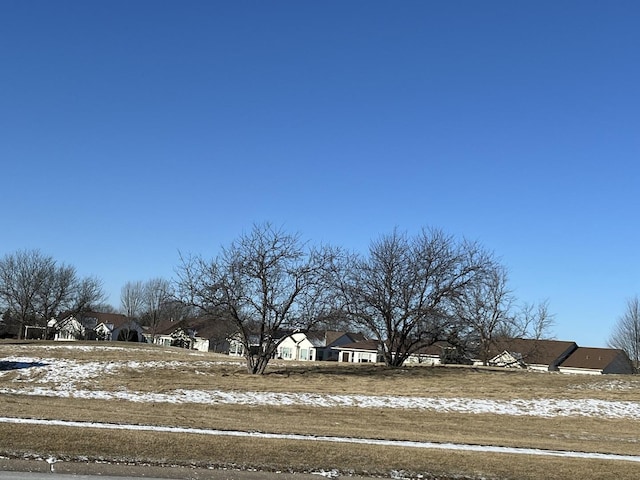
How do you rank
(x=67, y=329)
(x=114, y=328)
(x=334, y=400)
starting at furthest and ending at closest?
(x=114, y=328), (x=67, y=329), (x=334, y=400)

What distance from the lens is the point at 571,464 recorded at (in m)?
11.8

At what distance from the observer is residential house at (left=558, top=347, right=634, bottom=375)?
2490 inches

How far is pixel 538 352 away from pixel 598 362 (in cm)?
751

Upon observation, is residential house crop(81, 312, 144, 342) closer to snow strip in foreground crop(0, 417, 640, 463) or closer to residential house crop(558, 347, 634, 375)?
residential house crop(558, 347, 634, 375)

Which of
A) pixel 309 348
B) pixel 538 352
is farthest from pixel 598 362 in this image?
pixel 309 348

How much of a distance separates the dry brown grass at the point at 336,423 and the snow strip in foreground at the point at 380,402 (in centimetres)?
85

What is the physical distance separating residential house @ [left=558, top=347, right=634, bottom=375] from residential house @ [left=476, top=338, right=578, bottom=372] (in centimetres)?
97

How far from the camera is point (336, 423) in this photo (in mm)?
17922

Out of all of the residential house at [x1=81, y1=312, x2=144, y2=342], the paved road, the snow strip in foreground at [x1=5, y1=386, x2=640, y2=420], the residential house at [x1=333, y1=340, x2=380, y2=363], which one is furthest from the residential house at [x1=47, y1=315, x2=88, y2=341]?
the paved road

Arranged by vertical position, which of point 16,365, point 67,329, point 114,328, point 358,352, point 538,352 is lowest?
point 358,352

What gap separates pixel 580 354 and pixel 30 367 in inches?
2310

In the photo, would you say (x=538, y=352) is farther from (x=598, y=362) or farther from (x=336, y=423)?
(x=336, y=423)

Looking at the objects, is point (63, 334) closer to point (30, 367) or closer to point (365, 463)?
point (30, 367)

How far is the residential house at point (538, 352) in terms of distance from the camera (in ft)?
201
